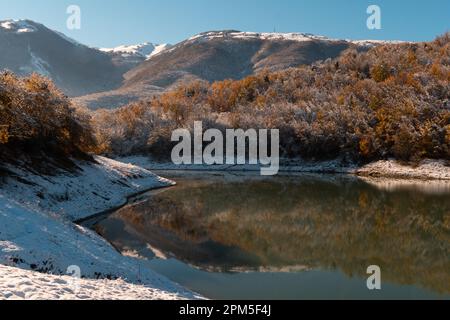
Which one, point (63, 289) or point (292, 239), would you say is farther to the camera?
point (292, 239)

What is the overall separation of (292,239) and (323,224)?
7.06m

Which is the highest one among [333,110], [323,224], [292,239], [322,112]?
[333,110]

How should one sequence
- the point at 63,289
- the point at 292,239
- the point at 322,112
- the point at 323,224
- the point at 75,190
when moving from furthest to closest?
the point at 322,112, the point at 75,190, the point at 323,224, the point at 292,239, the point at 63,289

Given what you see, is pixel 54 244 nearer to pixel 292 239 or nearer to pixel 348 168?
pixel 292 239

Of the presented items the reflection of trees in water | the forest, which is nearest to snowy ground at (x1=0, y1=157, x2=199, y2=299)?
the reflection of trees in water

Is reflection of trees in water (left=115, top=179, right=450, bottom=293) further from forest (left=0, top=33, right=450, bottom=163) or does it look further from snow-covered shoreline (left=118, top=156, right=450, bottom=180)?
snow-covered shoreline (left=118, top=156, right=450, bottom=180)

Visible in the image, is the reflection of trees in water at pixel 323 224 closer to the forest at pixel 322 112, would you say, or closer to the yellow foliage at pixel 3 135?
the yellow foliage at pixel 3 135

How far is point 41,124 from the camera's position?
1874 inches

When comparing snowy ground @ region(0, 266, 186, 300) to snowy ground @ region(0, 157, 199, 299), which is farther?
snowy ground @ region(0, 157, 199, 299)

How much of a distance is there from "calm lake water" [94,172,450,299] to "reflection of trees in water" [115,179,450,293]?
3.5 inches

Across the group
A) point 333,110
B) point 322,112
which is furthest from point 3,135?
point 333,110

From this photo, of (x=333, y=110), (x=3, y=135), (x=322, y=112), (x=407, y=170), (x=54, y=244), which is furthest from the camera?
(x=333, y=110)

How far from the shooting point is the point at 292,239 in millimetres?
34812

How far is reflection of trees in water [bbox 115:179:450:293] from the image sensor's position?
27.8 metres
